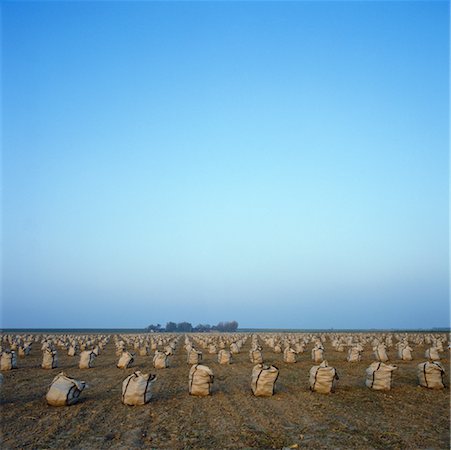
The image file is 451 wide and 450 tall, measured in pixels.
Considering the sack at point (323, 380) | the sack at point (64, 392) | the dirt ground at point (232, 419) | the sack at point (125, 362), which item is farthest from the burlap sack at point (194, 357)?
the sack at point (64, 392)

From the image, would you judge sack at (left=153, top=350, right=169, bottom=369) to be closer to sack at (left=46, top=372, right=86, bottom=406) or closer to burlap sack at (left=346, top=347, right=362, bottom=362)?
sack at (left=46, top=372, right=86, bottom=406)

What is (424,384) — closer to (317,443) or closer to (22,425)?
(317,443)

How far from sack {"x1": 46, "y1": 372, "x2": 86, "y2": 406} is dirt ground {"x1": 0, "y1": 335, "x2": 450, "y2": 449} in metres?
0.20

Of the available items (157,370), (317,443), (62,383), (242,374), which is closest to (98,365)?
(157,370)

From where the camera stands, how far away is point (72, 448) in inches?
270

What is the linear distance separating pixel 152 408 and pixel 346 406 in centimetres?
491

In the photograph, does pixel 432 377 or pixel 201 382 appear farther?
pixel 432 377

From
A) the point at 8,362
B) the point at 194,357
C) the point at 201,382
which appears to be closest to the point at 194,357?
the point at 194,357

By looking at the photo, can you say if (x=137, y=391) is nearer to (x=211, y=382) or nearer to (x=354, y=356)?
(x=211, y=382)

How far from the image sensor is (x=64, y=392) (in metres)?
9.81

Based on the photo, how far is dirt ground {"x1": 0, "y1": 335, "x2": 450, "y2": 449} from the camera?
7.22 metres

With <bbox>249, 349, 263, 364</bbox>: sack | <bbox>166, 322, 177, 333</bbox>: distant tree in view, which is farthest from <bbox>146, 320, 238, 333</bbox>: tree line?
<bbox>249, 349, 263, 364</bbox>: sack

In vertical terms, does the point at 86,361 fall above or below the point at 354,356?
below

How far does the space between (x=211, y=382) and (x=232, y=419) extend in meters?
2.77
